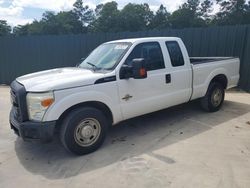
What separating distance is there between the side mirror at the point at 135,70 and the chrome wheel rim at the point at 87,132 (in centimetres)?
95

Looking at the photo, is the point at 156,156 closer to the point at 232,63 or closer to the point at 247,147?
the point at 247,147

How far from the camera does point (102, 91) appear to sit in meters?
4.50

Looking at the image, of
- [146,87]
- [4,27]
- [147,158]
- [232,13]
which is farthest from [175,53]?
[4,27]

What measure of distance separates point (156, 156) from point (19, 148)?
2.52 metres

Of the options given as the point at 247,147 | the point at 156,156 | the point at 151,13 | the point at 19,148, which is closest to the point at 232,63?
the point at 247,147

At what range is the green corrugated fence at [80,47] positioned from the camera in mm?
9039

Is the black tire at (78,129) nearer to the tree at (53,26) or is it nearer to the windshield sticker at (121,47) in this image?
the windshield sticker at (121,47)

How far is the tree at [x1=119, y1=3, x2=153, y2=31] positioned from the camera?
168 ft

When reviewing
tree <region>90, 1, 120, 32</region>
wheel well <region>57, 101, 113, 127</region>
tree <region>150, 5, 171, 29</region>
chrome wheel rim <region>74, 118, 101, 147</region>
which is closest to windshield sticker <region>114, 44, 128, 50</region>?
wheel well <region>57, 101, 113, 127</region>

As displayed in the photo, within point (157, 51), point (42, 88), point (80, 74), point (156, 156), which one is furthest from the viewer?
point (157, 51)

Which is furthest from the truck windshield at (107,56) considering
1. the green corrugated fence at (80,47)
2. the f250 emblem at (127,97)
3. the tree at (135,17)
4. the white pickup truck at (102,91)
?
the tree at (135,17)

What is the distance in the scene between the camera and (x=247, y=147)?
15.0ft

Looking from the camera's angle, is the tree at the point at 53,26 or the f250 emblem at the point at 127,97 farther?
the tree at the point at 53,26

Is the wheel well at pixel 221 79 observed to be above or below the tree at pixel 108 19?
below
